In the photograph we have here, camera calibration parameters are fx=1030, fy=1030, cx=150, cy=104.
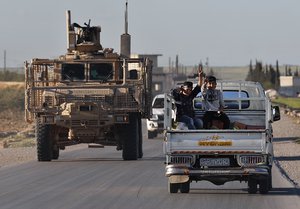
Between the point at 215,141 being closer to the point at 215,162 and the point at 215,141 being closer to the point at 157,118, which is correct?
the point at 215,162

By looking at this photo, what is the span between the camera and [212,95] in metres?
18.8

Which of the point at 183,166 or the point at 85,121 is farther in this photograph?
the point at 85,121

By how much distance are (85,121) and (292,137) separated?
1722 centimetres

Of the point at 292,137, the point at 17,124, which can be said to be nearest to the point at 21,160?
the point at 292,137

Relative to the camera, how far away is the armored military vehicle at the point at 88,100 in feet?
91.9

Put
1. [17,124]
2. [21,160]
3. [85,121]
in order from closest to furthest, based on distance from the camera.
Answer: [85,121] → [21,160] → [17,124]

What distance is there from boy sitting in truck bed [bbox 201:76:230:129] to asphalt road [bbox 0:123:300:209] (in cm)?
128

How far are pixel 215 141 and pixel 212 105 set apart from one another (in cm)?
122

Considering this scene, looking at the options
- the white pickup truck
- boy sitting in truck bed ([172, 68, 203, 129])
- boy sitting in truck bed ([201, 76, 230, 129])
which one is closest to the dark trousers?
boy sitting in truck bed ([201, 76, 230, 129])

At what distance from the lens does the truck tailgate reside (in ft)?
57.8

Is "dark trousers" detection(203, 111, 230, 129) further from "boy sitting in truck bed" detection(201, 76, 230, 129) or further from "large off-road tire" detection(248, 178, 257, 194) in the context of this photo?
"large off-road tire" detection(248, 178, 257, 194)

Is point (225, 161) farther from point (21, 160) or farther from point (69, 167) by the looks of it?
point (21, 160)

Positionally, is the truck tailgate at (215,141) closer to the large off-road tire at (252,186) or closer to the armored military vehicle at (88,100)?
the large off-road tire at (252,186)

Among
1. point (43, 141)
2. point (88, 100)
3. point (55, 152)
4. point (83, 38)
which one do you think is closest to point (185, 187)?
point (88, 100)
